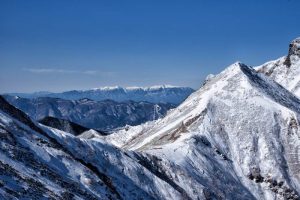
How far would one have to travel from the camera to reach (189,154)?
84938 mm

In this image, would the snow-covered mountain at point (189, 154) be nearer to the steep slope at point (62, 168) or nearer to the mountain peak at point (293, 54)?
the steep slope at point (62, 168)

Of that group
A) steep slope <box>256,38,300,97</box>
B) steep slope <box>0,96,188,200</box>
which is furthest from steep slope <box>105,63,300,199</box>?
steep slope <box>256,38,300,97</box>

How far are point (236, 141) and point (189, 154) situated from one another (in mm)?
18906

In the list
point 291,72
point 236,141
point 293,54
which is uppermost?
point 293,54

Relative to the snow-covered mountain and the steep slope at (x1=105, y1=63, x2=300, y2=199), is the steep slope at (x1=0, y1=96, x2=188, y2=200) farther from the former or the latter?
the steep slope at (x1=105, y1=63, x2=300, y2=199)

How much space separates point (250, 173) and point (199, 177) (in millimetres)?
17261

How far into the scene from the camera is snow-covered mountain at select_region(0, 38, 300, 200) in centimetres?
5047

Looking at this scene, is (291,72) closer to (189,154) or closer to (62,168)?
(189,154)

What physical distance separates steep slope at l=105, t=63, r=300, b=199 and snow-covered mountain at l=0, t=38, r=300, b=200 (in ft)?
0.68

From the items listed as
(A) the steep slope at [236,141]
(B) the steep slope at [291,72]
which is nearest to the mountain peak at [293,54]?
(B) the steep slope at [291,72]

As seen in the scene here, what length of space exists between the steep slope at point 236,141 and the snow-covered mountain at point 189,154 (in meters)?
0.21

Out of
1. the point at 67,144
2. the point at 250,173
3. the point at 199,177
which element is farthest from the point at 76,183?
the point at 250,173

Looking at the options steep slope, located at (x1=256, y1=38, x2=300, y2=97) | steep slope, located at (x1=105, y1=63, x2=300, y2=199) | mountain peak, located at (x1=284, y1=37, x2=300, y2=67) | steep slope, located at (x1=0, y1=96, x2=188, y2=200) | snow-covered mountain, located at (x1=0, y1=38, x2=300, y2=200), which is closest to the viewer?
steep slope, located at (x1=0, y1=96, x2=188, y2=200)

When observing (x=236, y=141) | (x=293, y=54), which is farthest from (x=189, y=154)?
(x=293, y=54)
